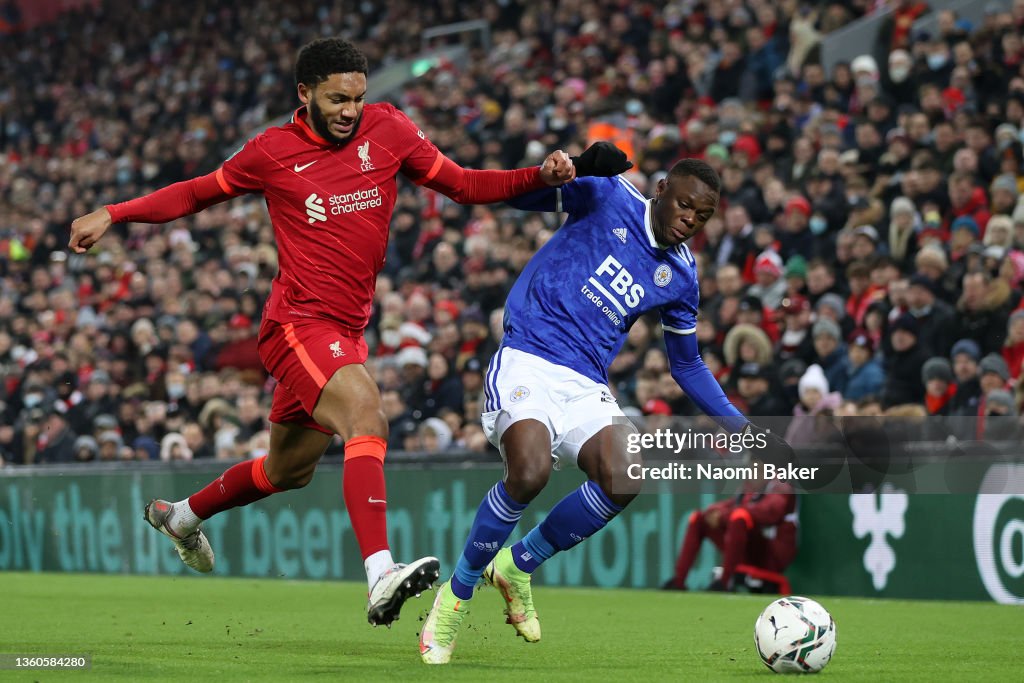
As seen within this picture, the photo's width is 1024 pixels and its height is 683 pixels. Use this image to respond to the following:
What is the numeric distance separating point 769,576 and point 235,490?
5.21 metres

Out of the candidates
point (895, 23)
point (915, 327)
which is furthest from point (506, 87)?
point (915, 327)

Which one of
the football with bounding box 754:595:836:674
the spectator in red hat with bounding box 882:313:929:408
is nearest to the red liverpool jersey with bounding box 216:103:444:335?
the football with bounding box 754:595:836:674

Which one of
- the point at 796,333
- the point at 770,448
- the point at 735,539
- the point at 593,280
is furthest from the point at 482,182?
the point at 796,333

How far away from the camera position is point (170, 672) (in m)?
6.30

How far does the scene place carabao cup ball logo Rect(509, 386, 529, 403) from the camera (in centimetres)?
697

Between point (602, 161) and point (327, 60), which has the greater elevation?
point (327, 60)

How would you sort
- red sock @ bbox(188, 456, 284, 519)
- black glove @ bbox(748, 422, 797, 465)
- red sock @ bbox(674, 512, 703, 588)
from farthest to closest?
red sock @ bbox(674, 512, 703, 588) → red sock @ bbox(188, 456, 284, 519) → black glove @ bbox(748, 422, 797, 465)

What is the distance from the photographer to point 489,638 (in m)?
8.17

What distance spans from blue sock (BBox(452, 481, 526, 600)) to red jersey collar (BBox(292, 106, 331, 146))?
5.81 feet

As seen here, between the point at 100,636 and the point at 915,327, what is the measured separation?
669 cm

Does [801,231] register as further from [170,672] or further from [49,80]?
[49,80]

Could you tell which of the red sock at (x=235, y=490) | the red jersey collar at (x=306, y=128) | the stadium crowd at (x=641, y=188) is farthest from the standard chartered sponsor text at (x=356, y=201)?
the stadium crowd at (x=641, y=188)

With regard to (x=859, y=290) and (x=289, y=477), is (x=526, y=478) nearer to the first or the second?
(x=289, y=477)

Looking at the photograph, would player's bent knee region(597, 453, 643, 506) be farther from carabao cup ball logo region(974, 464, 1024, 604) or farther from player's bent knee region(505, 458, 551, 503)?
carabao cup ball logo region(974, 464, 1024, 604)
